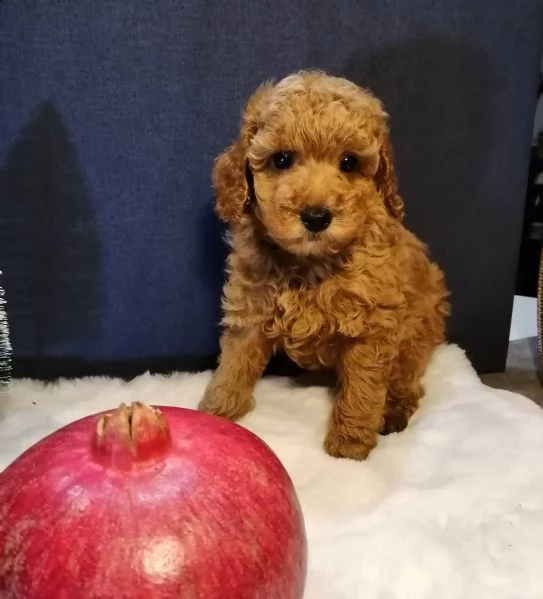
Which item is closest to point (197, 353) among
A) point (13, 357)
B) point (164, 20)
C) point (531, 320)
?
point (13, 357)

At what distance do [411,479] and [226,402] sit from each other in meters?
0.45

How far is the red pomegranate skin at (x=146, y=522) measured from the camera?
2.60 ft

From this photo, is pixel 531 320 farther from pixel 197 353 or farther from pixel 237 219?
pixel 237 219

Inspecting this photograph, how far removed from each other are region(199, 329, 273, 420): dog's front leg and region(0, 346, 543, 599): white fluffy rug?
51 mm

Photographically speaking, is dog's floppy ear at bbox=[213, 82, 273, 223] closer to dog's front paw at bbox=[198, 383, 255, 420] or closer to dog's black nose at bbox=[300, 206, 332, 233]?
dog's black nose at bbox=[300, 206, 332, 233]

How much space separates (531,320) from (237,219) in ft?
4.52

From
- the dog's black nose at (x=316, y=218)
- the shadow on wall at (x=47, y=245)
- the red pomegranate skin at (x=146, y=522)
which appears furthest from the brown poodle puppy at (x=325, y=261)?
the red pomegranate skin at (x=146, y=522)

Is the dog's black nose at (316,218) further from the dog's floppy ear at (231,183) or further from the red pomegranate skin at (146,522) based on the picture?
the red pomegranate skin at (146,522)

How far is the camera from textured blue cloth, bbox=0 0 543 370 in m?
1.55

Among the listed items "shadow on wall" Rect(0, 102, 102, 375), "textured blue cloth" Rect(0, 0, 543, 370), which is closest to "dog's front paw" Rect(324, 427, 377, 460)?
"textured blue cloth" Rect(0, 0, 543, 370)

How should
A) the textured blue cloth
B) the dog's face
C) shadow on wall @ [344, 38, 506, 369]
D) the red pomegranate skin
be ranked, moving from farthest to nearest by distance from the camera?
1. shadow on wall @ [344, 38, 506, 369]
2. the textured blue cloth
3. the dog's face
4. the red pomegranate skin

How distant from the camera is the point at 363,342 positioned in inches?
57.6

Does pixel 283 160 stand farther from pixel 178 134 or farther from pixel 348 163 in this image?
pixel 178 134

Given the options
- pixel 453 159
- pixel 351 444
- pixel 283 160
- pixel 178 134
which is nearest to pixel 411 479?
pixel 351 444
